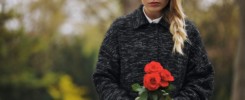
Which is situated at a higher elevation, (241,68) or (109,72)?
(241,68)

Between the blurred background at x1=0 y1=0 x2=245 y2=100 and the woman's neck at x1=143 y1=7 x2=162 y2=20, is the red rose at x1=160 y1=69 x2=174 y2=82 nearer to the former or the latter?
the woman's neck at x1=143 y1=7 x2=162 y2=20

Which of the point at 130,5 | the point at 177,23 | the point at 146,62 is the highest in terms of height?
the point at 130,5

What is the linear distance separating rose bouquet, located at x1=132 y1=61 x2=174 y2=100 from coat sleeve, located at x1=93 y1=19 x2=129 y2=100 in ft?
0.58

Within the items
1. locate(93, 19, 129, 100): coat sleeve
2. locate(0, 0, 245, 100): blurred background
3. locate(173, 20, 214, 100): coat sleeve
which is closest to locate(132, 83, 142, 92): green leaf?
locate(93, 19, 129, 100): coat sleeve

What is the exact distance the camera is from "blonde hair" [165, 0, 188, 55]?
2861 mm

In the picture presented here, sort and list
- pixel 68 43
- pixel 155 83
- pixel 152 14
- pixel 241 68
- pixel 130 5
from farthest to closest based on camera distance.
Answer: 1. pixel 68 43
2. pixel 130 5
3. pixel 241 68
4. pixel 152 14
5. pixel 155 83

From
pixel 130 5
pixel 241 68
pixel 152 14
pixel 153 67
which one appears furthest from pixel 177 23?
pixel 130 5

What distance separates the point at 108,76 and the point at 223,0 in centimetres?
1157

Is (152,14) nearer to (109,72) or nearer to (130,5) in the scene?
(109,72)

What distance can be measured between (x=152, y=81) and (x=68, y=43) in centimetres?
1768

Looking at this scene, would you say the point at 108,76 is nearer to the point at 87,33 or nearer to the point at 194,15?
the point at 194,15

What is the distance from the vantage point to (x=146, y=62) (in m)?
2.90

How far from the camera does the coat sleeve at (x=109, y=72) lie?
2.87 meters

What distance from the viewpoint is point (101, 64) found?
2.91 meters
